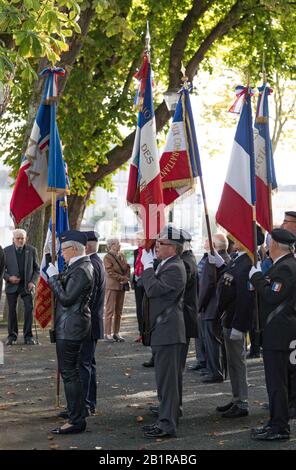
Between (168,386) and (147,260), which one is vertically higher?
(147,260)

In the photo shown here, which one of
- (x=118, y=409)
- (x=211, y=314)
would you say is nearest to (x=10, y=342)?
(x=211, y=314)

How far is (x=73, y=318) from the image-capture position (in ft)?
31.6

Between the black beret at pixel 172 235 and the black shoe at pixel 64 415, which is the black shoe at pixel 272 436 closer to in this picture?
the black beret at pixel 172 235

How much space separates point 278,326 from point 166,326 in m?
1.10

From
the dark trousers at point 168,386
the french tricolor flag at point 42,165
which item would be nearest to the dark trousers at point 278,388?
the dark trousers at point 168,386

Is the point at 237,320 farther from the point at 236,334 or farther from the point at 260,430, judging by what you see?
the point at 260,430

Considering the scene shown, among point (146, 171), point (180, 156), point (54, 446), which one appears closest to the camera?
point (54, 446)

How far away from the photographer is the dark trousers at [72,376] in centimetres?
966

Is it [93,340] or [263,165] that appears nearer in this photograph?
[93,340]

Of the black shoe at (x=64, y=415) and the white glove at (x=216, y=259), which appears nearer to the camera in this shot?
the black shoe at (x=64, y=415)

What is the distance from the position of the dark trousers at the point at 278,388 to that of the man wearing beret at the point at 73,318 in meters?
1.88

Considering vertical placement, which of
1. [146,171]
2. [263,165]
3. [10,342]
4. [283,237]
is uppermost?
[263,165]

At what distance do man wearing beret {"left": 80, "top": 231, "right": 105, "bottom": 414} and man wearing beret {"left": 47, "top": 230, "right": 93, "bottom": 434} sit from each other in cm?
51

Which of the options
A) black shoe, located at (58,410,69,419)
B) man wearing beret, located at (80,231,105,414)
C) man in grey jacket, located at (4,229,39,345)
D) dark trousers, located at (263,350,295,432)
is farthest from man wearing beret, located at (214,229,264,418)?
man in grey jacket, located at (4,229,39,345)
